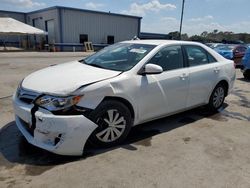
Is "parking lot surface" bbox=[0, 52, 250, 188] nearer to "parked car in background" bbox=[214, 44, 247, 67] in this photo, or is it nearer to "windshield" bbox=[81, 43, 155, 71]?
"windshield" bbox=[81, 43, 155, 71]

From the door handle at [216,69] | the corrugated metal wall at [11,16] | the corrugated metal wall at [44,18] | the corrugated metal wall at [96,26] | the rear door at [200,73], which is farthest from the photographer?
the corrugated metal wall at [11,16]

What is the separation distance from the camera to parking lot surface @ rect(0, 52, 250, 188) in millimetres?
2900

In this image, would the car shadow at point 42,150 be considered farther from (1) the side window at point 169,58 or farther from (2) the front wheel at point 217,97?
(1) the side window at point 169,58

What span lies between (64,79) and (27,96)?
536 mm

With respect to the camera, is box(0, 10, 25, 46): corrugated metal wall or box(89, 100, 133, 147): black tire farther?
box(0, 10, 25, 46): corrugated metal wall

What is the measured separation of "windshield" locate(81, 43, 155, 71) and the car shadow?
118cm

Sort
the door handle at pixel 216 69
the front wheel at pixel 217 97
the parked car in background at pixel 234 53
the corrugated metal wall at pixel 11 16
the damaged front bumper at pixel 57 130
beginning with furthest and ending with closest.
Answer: the corrugated metal wall at pixel 11 16, the parked car in background at pixel 234 53, the front wheel at pixel 217 97, the door handle at pixel 216 69, the damaged front bumper at pixel 57 130

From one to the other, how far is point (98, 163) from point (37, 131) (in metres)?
0.88

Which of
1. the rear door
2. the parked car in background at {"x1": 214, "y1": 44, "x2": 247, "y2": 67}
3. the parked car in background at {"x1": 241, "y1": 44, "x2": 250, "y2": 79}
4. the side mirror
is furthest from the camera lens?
the parked car in background at {"x1": 214, "y1": 44, "x2": 247, "y2": 67}

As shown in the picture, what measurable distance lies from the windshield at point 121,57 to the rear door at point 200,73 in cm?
93

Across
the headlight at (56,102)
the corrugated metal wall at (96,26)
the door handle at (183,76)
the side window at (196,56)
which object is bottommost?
the headlight at (56,102)

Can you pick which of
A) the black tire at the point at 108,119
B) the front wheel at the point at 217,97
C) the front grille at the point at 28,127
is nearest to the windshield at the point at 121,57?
the black tire at the point at 108,119

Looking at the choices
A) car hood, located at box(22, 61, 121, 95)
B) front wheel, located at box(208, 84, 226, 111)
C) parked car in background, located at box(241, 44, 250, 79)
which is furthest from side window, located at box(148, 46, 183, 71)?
parked car in background, located at box(241, 44, 250, 79)

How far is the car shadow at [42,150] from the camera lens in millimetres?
3209
